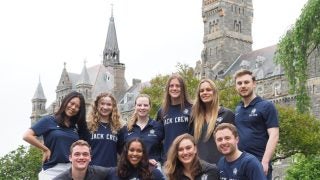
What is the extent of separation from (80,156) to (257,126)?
102 inches

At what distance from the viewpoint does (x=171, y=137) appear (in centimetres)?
1001

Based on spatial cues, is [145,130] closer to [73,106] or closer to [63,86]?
[73,106]

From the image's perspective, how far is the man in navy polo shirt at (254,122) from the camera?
29.8 feet

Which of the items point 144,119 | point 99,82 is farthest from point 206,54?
point 144,119

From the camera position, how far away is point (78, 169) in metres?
8.90

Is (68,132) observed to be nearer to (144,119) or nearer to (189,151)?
(144,119)

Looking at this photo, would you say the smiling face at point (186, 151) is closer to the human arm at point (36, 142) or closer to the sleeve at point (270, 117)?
the sleeve at point (270, 117)

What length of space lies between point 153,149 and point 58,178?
72.6 inches

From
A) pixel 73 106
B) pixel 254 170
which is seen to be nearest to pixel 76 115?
pixel 73 106

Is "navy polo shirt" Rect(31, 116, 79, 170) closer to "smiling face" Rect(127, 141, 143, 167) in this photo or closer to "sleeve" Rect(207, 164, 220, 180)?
"smiling face" Rect(127, 141, 143, 167)

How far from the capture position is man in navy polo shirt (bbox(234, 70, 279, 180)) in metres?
9.07

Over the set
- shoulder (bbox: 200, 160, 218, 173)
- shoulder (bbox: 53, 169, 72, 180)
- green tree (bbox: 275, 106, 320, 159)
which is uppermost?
green tree (bbox: 275, 106, 320, 159)

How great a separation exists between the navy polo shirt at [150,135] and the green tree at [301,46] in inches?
464

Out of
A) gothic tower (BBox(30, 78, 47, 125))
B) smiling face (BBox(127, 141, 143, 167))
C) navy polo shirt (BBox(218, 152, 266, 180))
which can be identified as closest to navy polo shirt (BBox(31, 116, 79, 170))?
smiling face (BBox(127, 141, 143, 167))
